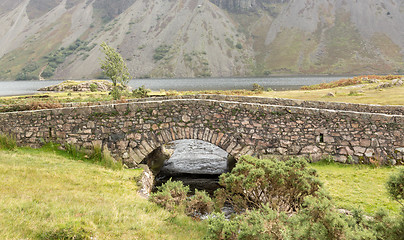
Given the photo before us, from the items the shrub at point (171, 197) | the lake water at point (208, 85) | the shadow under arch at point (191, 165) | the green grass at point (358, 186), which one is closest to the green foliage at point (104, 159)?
the shadow under arch at point (191, 165)

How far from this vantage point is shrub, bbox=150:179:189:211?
29.0 feet

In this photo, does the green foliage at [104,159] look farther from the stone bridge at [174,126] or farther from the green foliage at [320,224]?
the green foliage at [320,224]

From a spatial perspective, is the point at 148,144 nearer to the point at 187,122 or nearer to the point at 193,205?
the point at 187,122

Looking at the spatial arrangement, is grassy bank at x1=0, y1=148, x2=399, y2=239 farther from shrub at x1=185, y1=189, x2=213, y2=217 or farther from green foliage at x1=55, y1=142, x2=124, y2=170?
shrub at x1=185, y1=189, x2=213, y2=217

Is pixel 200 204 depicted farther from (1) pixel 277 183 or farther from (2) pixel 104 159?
(2) pixel 104 159

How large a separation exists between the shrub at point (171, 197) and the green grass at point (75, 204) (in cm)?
37

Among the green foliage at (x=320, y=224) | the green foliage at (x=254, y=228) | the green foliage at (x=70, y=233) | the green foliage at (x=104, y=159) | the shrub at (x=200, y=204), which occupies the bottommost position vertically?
the shrub at (x=200, y=204)

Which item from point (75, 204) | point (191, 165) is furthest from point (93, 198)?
point (191, 165)

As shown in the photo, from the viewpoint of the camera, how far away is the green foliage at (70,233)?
516cm

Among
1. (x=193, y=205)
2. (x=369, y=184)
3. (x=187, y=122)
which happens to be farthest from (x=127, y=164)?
(x=369, y=184)

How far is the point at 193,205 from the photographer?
30.8 ft

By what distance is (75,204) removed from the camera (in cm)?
706

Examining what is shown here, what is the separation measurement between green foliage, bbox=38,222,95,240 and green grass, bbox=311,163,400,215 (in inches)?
266

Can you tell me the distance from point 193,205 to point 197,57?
19036 cm
